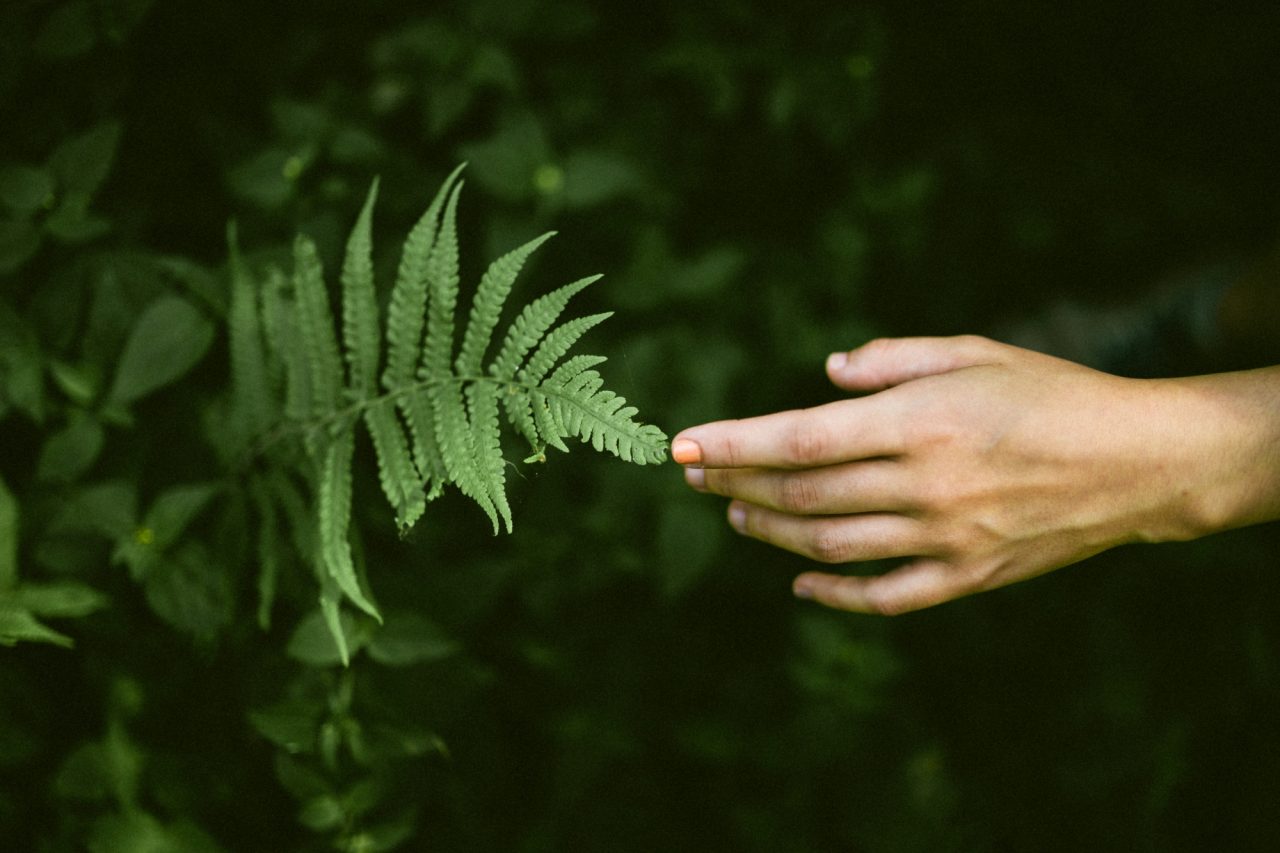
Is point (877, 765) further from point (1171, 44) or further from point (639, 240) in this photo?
point (1171, 44)

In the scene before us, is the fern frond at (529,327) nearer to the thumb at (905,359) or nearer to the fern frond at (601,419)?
the fern frond at (601,419)

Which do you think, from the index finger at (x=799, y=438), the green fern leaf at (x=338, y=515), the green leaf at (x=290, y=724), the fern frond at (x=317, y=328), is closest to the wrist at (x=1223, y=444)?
the index finger at (x=799, y=438)

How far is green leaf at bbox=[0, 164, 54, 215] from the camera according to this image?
122cm

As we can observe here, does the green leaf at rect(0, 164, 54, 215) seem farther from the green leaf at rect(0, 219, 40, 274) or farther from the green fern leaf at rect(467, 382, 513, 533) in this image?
the green fern leaf at rect(467, 382, 513, 533)

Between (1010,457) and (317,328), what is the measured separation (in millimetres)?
1004

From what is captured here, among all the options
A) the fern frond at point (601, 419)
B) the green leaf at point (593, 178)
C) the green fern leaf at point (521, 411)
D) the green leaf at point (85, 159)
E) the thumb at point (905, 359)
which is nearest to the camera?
the fern frond at point (601, 419)

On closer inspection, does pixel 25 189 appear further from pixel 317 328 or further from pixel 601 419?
pixel 601 419

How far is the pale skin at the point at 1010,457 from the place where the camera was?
935mm

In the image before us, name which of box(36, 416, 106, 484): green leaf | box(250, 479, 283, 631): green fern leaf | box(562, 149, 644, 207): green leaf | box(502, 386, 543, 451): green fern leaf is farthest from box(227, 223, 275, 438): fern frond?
box(562, 149, 644, 207): green leaf

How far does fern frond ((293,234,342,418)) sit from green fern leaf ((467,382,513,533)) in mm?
308

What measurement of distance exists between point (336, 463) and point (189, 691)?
0.58m

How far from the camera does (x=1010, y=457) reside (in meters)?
0.94

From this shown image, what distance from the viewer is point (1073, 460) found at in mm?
934

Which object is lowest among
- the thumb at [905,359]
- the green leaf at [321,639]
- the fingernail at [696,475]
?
the green leaf at [321,639]
